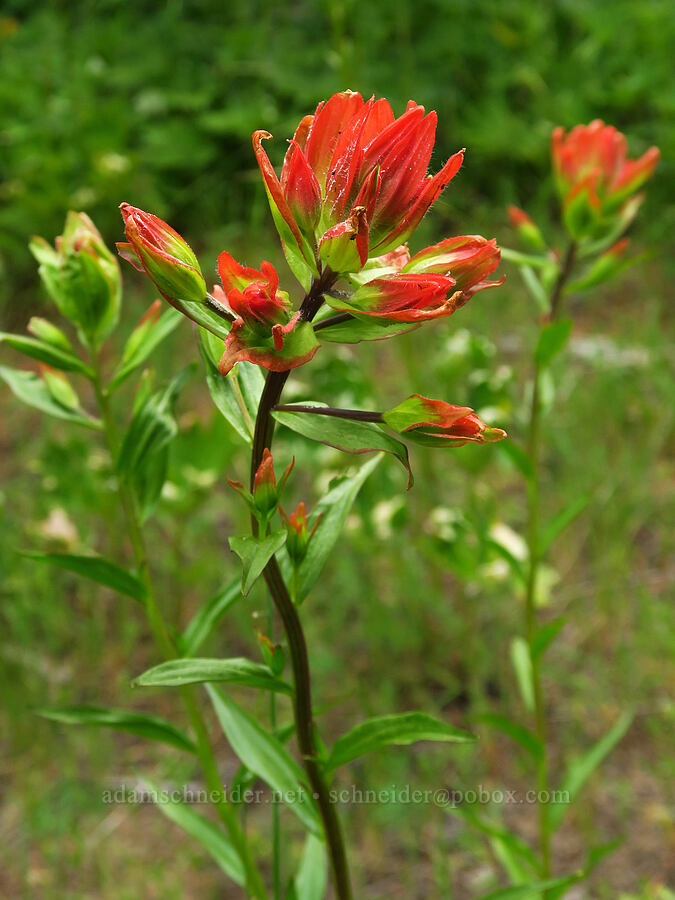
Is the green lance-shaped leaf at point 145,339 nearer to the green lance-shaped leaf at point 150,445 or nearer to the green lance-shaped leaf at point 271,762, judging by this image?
the green lance-shaped leaf at point 150,445

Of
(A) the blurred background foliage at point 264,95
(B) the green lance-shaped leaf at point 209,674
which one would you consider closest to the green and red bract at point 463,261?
(B) the green lance-shaped leaf at point 209,674

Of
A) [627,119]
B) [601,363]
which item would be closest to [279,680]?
[601,363]

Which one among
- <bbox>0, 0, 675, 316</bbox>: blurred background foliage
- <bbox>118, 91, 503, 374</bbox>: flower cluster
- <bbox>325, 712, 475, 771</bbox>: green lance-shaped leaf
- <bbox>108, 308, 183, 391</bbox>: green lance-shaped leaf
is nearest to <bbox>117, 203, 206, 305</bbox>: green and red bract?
<bbox>118, 91, 503, 374</bbox>: flower cluster

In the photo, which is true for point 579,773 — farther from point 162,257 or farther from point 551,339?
point 162,257

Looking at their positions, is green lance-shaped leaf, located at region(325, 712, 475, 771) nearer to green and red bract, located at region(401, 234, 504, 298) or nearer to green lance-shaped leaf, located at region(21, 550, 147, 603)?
green lance-shaped leaf, located at region(21, 550, 147, 603)

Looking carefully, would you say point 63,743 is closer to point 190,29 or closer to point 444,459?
point 444,459

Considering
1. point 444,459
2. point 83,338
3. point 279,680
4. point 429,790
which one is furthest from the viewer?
point 444,459
